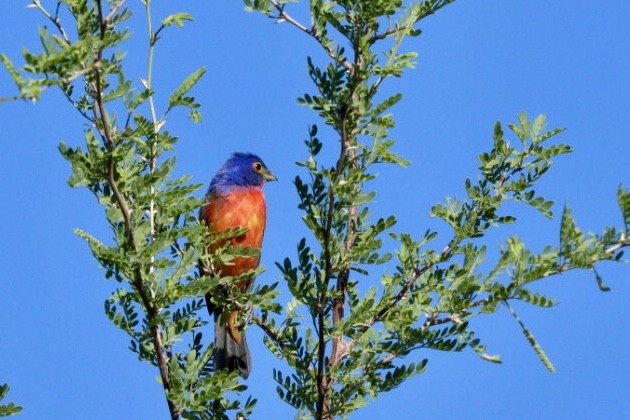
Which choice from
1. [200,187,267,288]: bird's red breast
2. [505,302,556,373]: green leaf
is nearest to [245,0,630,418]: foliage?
[505,302,556,373]: green leaf

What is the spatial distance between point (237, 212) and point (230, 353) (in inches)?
49.2

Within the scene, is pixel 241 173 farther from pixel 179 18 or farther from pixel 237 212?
pixel 179 18

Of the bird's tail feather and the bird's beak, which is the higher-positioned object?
the bird's beak

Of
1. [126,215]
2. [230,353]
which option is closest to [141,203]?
[126,215]

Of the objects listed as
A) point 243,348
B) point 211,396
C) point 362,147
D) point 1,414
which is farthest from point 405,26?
point 243,348

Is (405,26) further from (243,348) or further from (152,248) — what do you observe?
(243,348)

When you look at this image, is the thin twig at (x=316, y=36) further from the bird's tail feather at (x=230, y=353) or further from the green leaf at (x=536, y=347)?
the bird's tail feather at (x=230, y=353)

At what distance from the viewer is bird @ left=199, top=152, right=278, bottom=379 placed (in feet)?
22.4

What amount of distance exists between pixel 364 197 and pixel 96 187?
110 cm

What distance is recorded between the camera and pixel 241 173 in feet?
27.1

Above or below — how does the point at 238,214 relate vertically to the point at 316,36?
above

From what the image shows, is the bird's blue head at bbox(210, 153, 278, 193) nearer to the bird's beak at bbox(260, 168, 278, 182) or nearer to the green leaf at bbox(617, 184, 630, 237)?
the bird's beak at bbox(260, 168, 278, 182)

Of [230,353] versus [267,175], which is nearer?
[230,353]

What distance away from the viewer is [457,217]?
4.60 meters
